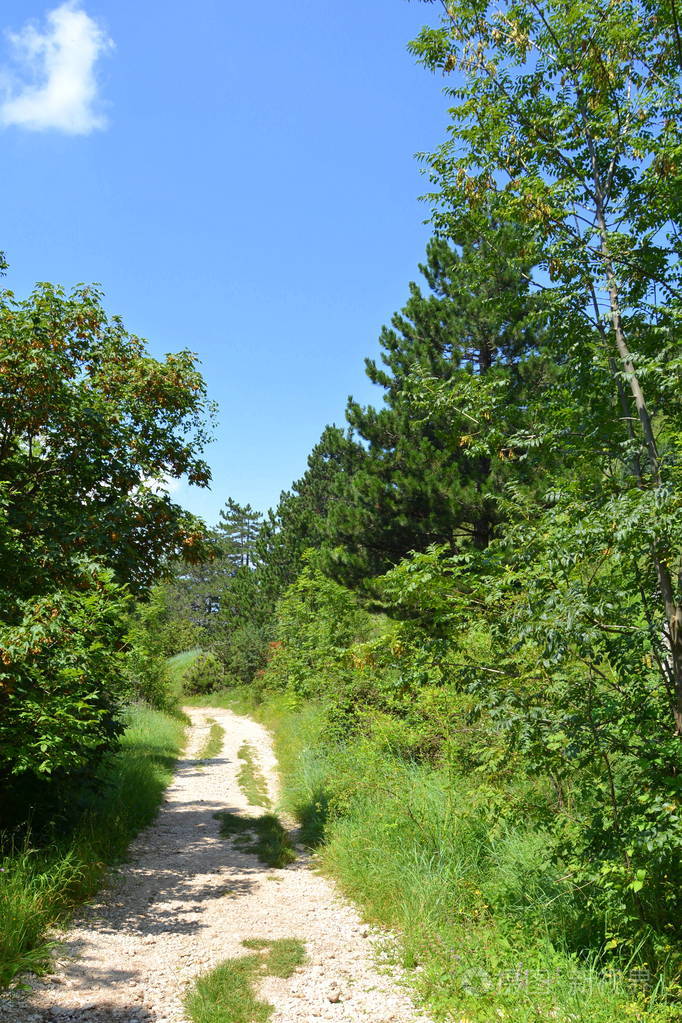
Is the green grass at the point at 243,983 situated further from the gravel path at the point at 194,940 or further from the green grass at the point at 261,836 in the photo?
the green grass at the point at 261,836

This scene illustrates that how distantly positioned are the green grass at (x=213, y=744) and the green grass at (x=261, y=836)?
19.5ft

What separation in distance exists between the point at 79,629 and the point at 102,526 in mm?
1170

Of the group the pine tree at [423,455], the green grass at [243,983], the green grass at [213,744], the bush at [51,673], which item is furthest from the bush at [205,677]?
the green grass at [243,983]

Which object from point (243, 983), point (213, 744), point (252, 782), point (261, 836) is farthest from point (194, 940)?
point (213, 744)

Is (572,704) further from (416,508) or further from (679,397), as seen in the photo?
(416,508)

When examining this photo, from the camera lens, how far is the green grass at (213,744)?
16.1m

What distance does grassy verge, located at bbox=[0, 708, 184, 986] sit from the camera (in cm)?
472

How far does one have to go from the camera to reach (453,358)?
12641 millimetres

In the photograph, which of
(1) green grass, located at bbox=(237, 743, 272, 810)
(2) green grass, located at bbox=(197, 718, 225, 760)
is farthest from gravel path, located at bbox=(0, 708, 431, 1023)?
(2) green grass, located at bbox=(197, 718, 225, 760)

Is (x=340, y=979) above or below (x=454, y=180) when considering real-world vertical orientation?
below

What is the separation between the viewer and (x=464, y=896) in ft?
17.4

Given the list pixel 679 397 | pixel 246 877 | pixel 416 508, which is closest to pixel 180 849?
pixel 246 877

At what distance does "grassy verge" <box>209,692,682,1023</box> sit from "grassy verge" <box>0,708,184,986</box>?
101 inches

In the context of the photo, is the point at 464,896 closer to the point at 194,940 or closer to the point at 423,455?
the point at 194,940
